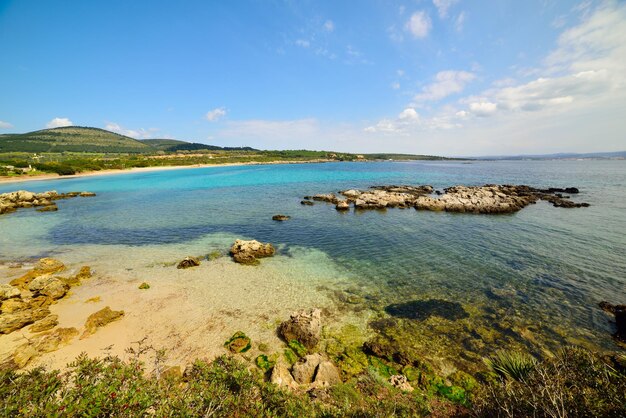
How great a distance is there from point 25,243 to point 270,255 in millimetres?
26317

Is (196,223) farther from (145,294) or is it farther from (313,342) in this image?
(313,342)

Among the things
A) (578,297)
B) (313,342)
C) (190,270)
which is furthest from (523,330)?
(190,270)

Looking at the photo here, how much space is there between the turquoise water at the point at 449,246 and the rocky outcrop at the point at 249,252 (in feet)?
5.79

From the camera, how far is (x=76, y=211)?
142ft

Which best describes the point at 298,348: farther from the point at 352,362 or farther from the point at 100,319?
the point at 100,319

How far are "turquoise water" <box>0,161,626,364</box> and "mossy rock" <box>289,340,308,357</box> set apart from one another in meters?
5.12

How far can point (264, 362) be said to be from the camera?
1123 centimetres

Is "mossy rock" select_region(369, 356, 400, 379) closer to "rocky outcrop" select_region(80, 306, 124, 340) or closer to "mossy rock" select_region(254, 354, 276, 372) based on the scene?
"mossy rock" select_region(254, 354, 276, 372)

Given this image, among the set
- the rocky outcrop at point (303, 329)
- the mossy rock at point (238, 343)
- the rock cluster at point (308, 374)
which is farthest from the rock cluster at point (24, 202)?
the rock cluster at point (308, 374)

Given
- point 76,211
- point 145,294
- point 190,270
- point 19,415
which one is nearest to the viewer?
point 19,415

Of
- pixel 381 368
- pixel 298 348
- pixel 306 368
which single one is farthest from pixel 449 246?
pixel 306 368

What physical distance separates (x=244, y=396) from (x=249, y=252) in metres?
16.3

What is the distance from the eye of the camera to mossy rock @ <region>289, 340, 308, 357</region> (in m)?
11.9

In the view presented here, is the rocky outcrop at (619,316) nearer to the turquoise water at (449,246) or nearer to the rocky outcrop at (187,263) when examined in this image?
the turquoise water at (449,246)
